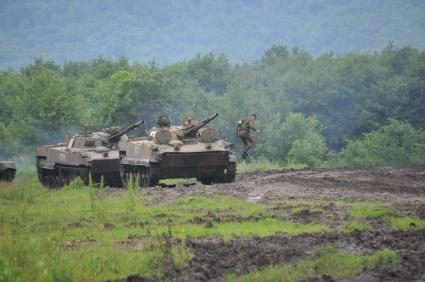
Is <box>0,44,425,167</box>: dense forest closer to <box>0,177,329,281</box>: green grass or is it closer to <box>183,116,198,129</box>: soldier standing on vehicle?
<box>183,116,198,129</box>: soldier standing on vehicle

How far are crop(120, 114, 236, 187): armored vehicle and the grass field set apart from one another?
2905 mm

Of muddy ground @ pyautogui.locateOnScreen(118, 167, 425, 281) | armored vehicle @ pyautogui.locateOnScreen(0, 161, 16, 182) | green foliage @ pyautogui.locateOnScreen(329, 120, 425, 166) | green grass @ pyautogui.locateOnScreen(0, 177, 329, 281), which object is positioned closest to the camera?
muddy ground @ pyautogui.locateOnScreen(118, 167, 425, 281)

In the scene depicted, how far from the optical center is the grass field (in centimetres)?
1191

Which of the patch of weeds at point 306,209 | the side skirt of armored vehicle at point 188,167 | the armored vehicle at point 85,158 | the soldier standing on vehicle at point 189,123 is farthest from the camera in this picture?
the soldier standing on vehicle at point 189,123

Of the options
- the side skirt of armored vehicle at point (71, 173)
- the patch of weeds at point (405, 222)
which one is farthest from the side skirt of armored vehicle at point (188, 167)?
the patch of weeds at point (405, 222)

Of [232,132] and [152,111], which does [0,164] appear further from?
[232,132]

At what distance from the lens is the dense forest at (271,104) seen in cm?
4934

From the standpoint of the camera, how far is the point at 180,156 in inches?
1081

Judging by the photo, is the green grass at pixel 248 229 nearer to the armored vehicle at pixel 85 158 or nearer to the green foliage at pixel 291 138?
the armored vehicle at pixel 85 158

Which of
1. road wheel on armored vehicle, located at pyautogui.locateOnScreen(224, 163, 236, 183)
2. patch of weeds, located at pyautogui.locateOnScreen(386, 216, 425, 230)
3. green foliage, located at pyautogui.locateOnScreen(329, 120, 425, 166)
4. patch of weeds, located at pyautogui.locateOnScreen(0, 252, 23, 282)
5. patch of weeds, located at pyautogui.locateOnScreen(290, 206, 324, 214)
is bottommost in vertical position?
green foliage, located at pyautogui.locateOnScreen(329, 120, 425, 166)

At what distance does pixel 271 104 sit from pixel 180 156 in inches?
1689

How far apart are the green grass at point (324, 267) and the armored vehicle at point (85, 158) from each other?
684 inches

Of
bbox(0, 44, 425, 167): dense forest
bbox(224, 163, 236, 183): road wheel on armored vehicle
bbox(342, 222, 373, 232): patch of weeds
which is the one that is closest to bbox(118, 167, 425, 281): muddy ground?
bbox(342, 222, 373, 232): patch of weeds

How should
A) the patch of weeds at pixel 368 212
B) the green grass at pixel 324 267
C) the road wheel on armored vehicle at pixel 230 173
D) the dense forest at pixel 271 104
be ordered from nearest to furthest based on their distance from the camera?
the green grass at pixel 324 267
the patch of weeds at pixel 368 212
the road wheel on armored vehicle at pixel 230 173
the dense forest at pixel 271 104
